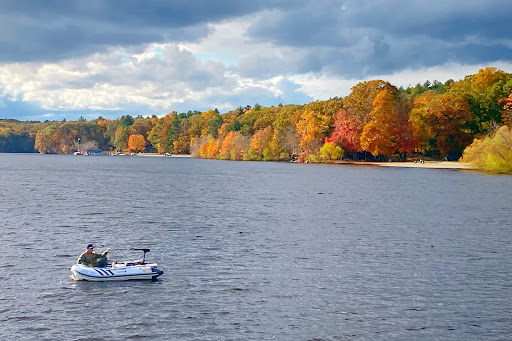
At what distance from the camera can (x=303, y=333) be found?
1077 inches

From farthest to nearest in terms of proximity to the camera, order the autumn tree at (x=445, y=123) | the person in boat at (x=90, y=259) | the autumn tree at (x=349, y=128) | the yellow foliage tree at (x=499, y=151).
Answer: the autumn tree at (x=349, y=128)
the autumn tree at (x=445, y=123)
the yellow foliage tree at (x=499, y=151)
the person in boat at (x=90, y=259)

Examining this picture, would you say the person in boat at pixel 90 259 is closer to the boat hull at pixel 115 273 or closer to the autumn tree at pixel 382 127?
the boat hull at pixel 115 273

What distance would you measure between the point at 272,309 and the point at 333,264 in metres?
11.2

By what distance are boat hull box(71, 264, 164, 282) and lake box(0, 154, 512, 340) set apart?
1.72 feet

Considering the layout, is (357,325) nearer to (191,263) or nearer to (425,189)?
(191,263)

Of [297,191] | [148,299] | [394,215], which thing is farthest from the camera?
[297,191]

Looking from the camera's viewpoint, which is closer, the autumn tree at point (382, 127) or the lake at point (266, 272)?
the lake at point (266, 272)

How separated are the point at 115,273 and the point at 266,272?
959cm

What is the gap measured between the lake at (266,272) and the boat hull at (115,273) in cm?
52

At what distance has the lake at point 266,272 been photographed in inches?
1113

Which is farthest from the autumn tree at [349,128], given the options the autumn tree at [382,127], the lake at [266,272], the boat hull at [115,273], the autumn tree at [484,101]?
the boat hull at [115,273]

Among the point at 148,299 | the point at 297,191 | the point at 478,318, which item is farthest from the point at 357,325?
the point at 297,191

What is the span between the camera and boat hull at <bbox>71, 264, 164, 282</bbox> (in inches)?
1394

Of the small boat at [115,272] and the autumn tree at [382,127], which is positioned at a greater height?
the autumn tree at [382,127]
